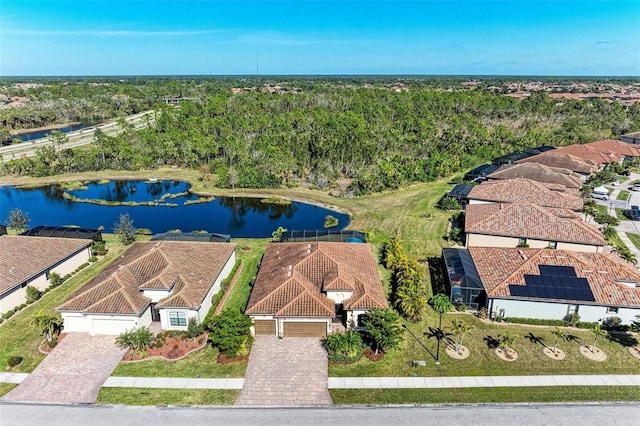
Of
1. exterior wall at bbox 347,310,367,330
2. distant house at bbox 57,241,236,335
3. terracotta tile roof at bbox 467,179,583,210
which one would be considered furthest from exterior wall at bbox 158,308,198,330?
terracotta tile roof at bbox 467,179,583,210

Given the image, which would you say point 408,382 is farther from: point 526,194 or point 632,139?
point 632,139

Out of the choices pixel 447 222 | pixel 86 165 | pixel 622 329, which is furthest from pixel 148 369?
pixel 86 165

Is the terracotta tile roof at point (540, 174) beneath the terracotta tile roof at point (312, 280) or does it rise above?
above

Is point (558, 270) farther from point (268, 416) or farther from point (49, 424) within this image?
point (49, 424)

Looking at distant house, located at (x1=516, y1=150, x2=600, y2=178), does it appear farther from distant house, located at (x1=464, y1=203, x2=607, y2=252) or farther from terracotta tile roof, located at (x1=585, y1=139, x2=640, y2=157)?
distant house, located at (x1=464, y1=203, x2=607, y2=252)

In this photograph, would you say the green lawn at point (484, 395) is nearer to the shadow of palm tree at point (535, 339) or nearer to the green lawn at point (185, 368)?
the shadow of palm tree at point (535, 339)

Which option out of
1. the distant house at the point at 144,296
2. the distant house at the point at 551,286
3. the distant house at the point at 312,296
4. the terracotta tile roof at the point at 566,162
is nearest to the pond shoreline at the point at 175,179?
the distant house at the point at 312,296
